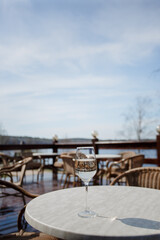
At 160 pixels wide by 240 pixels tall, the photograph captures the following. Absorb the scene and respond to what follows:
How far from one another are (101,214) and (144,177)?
115 centimetres

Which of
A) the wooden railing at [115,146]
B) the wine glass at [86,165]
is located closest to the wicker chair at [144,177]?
the wine glass at [86,165]

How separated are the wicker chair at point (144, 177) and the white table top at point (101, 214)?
0.64 meters

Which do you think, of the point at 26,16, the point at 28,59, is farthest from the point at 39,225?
the point at 28,59

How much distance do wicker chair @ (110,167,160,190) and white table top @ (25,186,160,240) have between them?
0.64m

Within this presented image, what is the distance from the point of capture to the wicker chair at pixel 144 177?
6.39ft

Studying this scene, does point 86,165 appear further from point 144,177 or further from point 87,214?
point 144,177

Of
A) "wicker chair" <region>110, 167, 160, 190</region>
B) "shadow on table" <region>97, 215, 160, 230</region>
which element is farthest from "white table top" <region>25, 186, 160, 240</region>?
"wicker chair" <region>110, 167, 160, 190</region>

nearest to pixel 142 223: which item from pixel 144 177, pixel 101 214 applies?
pixel 101 214

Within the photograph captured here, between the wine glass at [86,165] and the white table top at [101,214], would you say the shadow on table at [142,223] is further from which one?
the wine glass at [86,165]

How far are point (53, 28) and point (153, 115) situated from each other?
1066 centimetres

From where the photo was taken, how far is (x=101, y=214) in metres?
0.96

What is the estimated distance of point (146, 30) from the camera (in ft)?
32.8

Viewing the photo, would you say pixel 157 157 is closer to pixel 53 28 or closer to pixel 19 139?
pixel 19 139

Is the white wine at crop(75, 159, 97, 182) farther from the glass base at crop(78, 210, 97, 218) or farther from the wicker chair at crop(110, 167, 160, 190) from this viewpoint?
the wicker chair at crop(110, 167, 160, 190)
